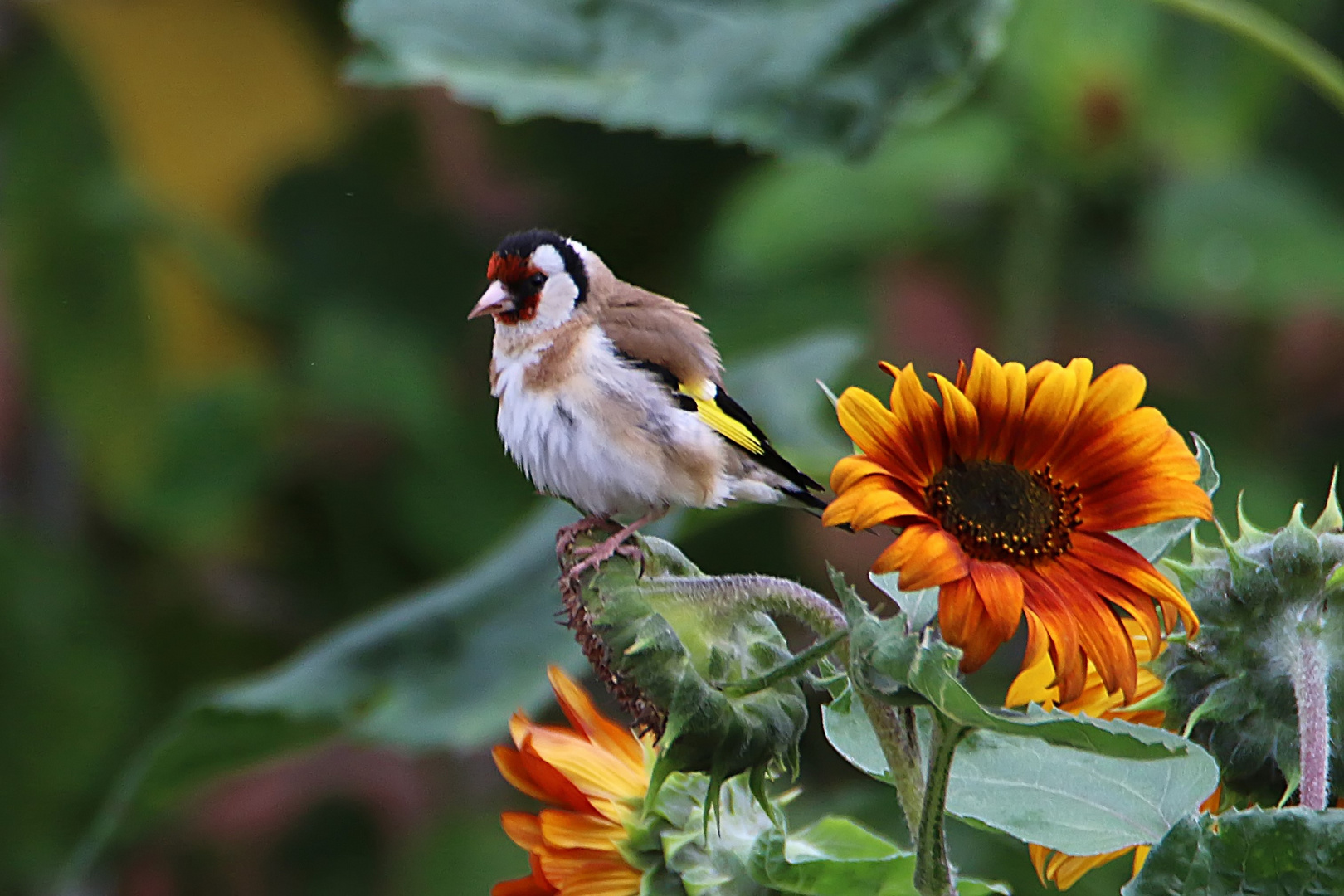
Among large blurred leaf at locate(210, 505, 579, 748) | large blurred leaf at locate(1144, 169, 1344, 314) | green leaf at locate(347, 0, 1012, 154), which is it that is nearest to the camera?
green leaf at locate(347, 0, 1012, 154)

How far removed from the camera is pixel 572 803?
1.52 feet

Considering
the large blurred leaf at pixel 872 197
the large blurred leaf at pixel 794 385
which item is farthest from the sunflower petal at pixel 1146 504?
the large blurred leaf at pixel 872 197

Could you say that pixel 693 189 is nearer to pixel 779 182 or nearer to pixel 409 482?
pixel 779 182

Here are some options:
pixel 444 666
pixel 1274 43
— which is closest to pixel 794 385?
pixel 444 666

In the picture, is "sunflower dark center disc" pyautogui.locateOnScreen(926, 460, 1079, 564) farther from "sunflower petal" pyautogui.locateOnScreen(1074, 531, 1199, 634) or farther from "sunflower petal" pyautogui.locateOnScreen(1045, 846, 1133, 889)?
"sunflower petal" pyautogui.locateOnScreen(1045, 846, 1133, 889)

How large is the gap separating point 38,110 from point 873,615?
5.06ft

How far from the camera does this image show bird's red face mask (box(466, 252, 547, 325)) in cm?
60

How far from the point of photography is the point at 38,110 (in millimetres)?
1690

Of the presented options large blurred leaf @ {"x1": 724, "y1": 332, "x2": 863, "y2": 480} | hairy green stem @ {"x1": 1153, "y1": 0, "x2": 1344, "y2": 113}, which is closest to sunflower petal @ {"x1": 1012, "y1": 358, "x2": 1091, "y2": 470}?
hairy green stem @ {"x1": 1153, "y1": 0, "x2": 1344, "y2": 113}

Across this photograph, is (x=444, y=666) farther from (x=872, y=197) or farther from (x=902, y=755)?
(x=872, y=197)

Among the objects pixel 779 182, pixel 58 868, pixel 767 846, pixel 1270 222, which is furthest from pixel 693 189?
pixel 767 846

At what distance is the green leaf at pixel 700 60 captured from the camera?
0.74 meters

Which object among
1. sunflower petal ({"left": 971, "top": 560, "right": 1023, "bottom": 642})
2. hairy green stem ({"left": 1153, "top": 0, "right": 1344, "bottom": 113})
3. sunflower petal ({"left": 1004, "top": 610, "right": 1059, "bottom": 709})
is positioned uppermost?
hairy green stem ({"left": 1153, "top": 0, "right": 1344, "bottom": 113})

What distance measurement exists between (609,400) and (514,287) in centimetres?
6
